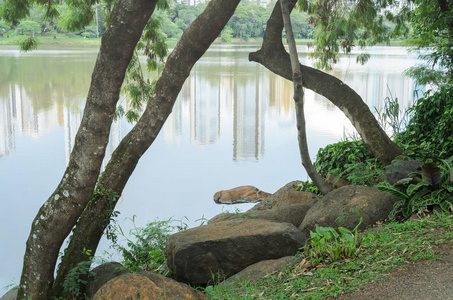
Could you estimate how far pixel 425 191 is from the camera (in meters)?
4.35

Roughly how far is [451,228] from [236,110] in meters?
13.3

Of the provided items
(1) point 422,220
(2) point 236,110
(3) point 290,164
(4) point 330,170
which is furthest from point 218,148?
(1) point 422,220

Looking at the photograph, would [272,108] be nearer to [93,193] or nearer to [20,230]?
[20,230]

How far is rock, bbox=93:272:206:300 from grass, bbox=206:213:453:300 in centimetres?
23

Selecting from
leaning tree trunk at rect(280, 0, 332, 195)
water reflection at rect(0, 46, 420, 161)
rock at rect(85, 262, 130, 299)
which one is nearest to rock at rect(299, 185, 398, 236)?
leaning tree trunk at rect(280, 0, 332, 195)

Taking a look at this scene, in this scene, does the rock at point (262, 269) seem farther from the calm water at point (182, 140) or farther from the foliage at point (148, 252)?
the calm water at point (182, 140)

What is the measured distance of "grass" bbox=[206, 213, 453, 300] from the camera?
3115 millimetres

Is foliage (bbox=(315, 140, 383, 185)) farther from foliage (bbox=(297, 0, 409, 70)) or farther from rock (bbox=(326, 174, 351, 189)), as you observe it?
foliage (bbox=(297, 0, 409, 70))

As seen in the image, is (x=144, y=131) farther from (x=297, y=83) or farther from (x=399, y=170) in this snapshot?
(x=399, y=170)

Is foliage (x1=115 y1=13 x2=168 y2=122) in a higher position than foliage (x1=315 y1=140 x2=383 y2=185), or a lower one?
higher

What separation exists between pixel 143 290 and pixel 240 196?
17.8 ft

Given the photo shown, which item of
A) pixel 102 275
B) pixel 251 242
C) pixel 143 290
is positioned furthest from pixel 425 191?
pixel 102 275

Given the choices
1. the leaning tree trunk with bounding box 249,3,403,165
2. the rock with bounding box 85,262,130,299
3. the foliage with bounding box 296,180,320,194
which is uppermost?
the leaning tree trunk with bounding box 249,3,403,165

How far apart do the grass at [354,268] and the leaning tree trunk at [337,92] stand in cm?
186
